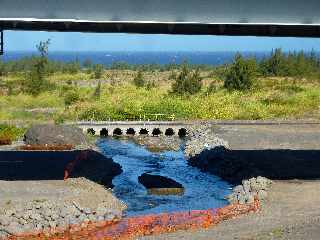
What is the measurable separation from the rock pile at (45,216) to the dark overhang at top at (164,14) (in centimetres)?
617

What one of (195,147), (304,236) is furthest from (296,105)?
(304,236)

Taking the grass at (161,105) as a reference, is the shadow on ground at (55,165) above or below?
below

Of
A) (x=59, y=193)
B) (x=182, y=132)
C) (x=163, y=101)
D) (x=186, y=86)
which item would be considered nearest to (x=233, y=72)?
(x=186, y=86)

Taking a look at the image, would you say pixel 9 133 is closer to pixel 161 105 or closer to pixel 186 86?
pixel 161 105

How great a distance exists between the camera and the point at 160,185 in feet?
90.7

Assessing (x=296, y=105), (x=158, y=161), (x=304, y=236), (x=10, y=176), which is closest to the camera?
(x=304, y=236)

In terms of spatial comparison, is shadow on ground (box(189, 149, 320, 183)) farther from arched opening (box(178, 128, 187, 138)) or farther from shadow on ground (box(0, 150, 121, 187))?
arched opening (box(178, 128, 187, 138))

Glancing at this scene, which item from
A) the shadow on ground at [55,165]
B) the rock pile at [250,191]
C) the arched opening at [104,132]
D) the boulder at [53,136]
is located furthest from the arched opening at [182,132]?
the rock pile at [250,191]

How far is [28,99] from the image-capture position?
199 feet

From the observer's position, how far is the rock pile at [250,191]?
23781mm

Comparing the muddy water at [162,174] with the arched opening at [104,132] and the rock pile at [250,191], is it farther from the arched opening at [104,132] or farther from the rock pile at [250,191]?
the arched opening at [104,132]

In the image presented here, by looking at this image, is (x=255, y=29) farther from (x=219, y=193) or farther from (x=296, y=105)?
(x=296, y=105)

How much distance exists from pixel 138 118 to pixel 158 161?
48.1 feet

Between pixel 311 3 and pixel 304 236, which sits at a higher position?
pixel 311 3
